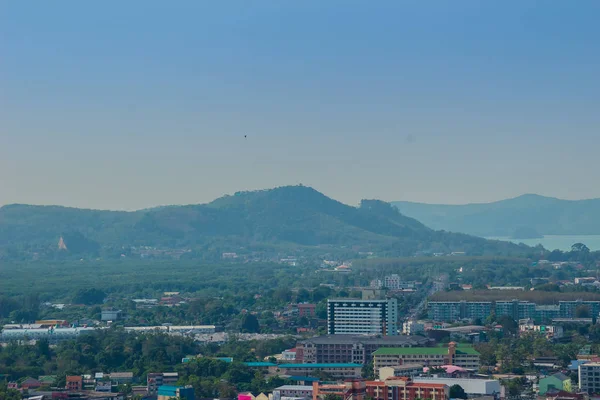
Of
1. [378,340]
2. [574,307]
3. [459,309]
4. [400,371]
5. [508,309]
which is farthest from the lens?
[459,309]

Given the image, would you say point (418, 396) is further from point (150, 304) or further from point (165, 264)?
point (165, 264)

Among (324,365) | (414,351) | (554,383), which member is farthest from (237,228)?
(554,383)

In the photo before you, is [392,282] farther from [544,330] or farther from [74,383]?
[74,383]

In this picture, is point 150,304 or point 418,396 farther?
point 150,304

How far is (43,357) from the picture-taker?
40.7m

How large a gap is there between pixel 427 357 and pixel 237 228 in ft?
335

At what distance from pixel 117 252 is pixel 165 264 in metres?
16.6

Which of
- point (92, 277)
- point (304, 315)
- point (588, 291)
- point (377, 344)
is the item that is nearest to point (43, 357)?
point (377, 344)

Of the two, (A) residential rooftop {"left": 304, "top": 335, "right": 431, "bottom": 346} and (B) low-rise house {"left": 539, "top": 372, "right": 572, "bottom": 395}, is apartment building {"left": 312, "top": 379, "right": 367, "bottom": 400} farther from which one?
(A) residential rooftop {"left": 304, "top": 335, "right": 431, "bottom": 346}

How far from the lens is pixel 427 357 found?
3759 cm

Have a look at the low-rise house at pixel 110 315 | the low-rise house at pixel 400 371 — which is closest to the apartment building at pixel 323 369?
the low-rise house at pixel 400 371

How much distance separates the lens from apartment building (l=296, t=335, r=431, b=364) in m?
40.3

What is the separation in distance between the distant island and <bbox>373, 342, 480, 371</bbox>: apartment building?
134959 mm

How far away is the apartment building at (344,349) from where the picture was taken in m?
40.3
